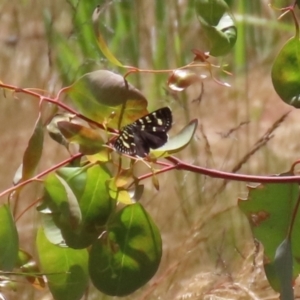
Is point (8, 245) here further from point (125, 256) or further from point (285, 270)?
point (285, 270)

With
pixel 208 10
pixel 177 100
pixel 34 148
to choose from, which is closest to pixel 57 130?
pixel 34 148

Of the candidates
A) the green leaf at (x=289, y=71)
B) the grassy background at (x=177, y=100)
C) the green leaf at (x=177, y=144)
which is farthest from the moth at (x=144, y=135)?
the grassy background at (x=177, y=100)

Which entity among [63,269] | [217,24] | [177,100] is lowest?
[63,269]

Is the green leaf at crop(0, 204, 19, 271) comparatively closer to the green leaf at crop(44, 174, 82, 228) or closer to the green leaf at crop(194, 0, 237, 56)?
the green leaf at crop(44, 174, 82, 228)

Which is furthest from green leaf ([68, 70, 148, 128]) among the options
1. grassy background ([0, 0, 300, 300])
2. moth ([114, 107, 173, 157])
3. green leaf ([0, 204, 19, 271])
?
grassy background ([0, 0, 300, 300])

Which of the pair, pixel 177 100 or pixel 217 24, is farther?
pixel 177 100

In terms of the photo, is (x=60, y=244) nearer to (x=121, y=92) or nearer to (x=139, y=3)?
(x=121, y=92)

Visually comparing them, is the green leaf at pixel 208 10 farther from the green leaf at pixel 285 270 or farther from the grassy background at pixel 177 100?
the grassy background at pixel 177 100
